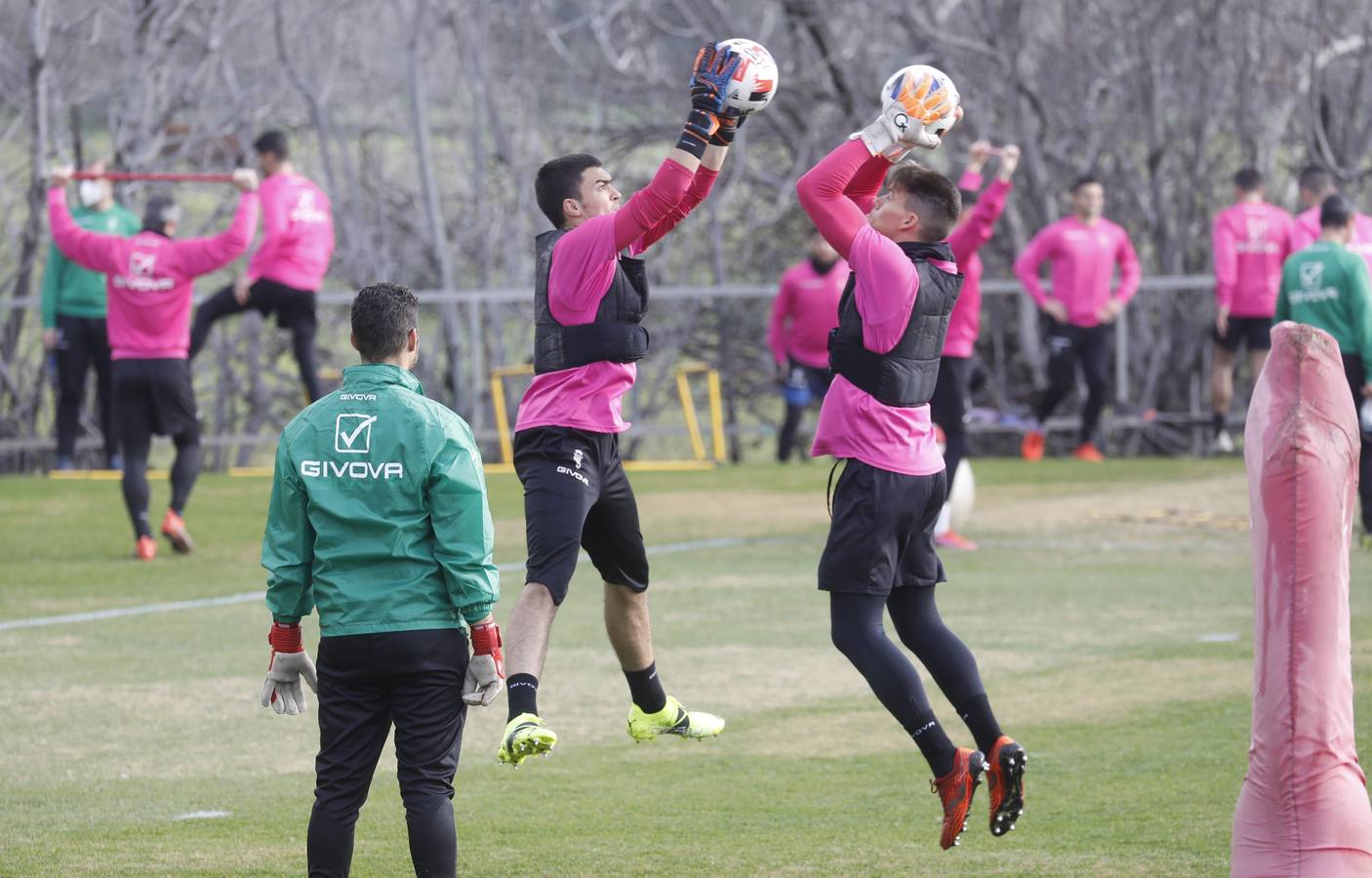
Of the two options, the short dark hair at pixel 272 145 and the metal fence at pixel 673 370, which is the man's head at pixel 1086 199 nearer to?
the metal fence at pixel 673 370

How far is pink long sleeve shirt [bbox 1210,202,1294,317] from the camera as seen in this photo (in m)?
16.9

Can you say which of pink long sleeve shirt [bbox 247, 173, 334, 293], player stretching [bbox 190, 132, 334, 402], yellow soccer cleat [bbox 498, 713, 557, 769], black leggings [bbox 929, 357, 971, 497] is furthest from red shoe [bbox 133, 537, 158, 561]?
yellow soccer cleat [bbox 498, 713, 557, 769]

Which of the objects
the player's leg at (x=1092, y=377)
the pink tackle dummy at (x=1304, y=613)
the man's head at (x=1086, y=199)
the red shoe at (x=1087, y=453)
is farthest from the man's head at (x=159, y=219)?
the pink tackle dummy at (x=1304, y=613)

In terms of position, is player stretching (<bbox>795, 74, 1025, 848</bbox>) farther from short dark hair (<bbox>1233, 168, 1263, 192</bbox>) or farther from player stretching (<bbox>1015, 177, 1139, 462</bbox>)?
short dark hair (<bbox>1233, 168, 1263, 192</bbox>)

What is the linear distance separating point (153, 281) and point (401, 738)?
778 centimetres

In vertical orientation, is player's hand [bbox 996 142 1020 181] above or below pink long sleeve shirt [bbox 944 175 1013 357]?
above

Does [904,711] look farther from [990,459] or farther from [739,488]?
[990,459]

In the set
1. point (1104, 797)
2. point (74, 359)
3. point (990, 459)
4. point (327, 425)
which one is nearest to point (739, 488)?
point (990, 459)

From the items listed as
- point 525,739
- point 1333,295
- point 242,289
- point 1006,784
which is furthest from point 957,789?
point 242,289

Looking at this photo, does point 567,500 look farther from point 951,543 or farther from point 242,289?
point 242,289

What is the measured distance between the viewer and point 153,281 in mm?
12062

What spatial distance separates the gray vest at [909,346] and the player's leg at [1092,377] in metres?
11.5

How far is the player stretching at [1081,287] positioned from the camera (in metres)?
17.1

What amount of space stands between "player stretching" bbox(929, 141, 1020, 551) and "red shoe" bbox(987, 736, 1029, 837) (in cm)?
277
